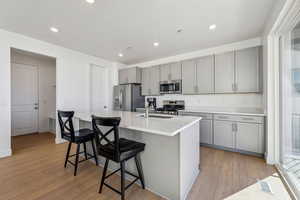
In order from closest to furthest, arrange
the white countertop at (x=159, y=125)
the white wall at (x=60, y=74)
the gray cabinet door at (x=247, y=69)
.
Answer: the white countertop at (x=159, y=125) → the white wall at (x=60, y=74) → the gray cabinet door at (x=247, y=69)

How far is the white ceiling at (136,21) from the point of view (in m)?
2.09

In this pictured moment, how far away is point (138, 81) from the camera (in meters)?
4.94

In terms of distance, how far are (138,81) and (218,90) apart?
8.71ft

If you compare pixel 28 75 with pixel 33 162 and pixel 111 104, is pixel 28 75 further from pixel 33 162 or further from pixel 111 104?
pixel 33 162

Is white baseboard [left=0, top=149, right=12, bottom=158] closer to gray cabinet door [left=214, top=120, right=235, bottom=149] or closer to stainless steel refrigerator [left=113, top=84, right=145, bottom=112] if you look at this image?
stainless steel refrigerator [left=113, top=84, right=145, bottom=112]

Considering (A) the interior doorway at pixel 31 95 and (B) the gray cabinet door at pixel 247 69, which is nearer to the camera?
(B) the gray cabinet door at pixel 247 69

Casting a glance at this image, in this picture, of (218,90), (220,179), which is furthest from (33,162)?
(218,90)

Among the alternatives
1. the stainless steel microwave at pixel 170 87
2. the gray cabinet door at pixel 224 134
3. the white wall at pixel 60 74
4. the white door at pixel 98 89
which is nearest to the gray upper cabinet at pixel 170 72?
the stainless steel microwave at pixel 170 87

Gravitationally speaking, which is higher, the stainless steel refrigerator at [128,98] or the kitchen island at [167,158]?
the stainless steel refrigerator at [128,98]

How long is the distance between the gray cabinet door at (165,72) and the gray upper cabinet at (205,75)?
3.02ft

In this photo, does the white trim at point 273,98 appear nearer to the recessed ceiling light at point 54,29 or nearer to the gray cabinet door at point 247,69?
the gray cabinet door at point 247,69

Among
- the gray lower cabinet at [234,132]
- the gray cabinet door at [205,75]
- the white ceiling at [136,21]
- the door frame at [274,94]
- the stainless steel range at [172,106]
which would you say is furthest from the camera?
the stainless steel range at [172,106]

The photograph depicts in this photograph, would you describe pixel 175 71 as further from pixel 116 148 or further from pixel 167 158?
pixel 116 148

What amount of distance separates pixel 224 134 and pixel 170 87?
77.5 inches
